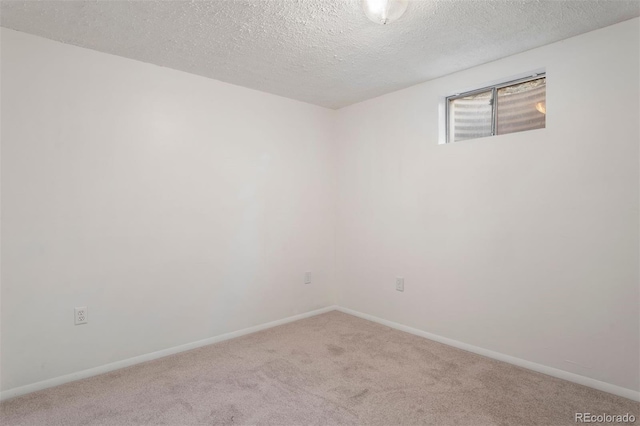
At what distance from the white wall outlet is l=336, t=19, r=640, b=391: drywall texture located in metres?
2.52

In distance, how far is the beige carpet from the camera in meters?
1.98

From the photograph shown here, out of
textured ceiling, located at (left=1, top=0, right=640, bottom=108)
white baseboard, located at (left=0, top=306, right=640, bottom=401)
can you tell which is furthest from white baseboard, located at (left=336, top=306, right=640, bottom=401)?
textured ceiling, located at (left=1, top=0, right=640, bottom=108)

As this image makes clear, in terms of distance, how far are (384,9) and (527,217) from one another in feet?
5.76

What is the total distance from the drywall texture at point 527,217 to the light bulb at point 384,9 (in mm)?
1278

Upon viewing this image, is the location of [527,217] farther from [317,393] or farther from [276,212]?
[276,212]

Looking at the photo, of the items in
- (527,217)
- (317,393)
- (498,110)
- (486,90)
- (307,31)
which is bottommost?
(317,393)

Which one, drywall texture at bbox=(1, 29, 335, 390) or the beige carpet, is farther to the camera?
drywall texture at bbox=(1, 29, 335, 390)

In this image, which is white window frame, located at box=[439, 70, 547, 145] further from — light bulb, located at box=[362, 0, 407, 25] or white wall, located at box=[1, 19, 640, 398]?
light bulb, located at box=[362, 0, 407, 25]

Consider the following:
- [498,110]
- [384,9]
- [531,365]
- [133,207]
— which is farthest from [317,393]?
[498,110]

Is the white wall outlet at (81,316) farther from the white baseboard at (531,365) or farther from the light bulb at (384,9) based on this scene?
the light bulb at (384,9)

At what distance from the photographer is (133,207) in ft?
8.82

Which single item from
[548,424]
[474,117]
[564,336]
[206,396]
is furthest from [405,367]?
[474,117]

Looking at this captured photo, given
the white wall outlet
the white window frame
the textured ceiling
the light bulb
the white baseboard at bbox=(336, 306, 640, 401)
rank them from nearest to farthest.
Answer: the light bulb
the textured ceiling
the white baseboard at bbox=(336, 306, 640, 401)
the white wall outlet
the white window frame

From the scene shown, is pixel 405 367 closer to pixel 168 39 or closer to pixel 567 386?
pixel 567 386
